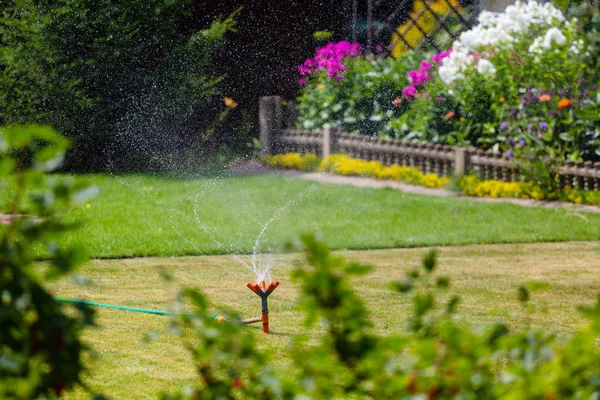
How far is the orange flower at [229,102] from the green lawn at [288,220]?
3.48 m

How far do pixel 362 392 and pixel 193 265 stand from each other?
5.25 metres

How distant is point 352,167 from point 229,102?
3129 millimetres

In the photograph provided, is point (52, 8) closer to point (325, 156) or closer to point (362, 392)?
point (325, 156)

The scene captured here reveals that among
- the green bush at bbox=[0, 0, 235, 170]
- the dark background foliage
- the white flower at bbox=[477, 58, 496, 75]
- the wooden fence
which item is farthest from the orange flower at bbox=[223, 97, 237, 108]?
the white flower at bbox=[477, 58, 496, 75]

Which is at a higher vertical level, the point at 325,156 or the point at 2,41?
the point at 2,41

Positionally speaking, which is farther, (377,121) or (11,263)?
(377,121)

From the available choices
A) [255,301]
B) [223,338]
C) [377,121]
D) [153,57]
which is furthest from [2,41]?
[223,338]

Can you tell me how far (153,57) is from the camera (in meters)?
13.4

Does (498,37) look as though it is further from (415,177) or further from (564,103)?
(415,177)

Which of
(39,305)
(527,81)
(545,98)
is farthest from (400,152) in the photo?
(39,305)

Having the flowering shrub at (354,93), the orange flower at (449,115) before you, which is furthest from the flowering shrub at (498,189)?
the flowering shrub at (354,93)

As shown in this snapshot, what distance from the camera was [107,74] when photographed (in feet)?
42.3

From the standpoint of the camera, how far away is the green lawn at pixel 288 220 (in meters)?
7.86

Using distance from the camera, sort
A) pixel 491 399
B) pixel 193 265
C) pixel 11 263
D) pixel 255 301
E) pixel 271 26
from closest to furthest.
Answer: pixel 11 263 → pixel 491 399 → pixel 255 301 → pixel 193 265 → pixel 271 26
